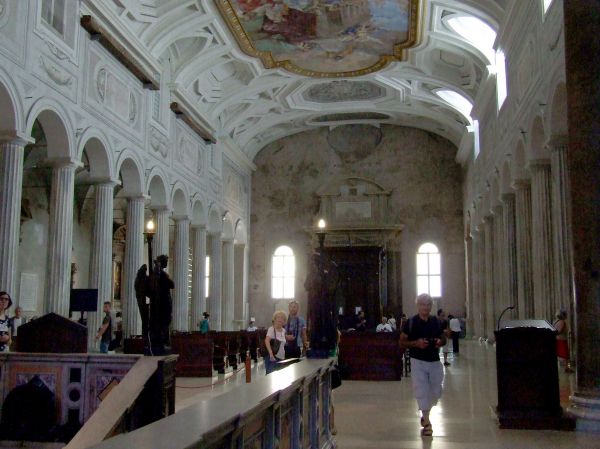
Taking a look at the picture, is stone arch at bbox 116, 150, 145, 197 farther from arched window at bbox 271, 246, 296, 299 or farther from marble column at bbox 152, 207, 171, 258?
arched window at bbox 271, 246, 296, 299

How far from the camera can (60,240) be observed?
14734mm

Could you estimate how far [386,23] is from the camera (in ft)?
68.2

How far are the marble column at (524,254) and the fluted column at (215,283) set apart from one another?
42.9 feet

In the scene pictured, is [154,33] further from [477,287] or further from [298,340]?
[477,287]

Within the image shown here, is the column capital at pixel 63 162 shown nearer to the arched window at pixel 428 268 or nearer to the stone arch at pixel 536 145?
the stone arch at pixel 536 145

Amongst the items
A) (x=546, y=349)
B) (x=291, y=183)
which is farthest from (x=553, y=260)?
(x=291, y=183)

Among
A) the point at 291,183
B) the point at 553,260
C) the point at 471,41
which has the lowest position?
the point at 553,260

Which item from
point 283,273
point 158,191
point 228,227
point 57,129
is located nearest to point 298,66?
point 158,191

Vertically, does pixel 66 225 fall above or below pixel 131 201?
below

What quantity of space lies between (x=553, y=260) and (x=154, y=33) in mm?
12416

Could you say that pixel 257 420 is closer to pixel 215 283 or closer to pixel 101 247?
pixel 101 247

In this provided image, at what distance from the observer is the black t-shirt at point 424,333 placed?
7.29 m

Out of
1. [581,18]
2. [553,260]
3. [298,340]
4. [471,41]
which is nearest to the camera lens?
[581,18]

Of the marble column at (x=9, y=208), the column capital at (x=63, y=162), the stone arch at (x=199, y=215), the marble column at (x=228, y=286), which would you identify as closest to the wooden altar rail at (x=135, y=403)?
the marble column at (x=9, y=208)
